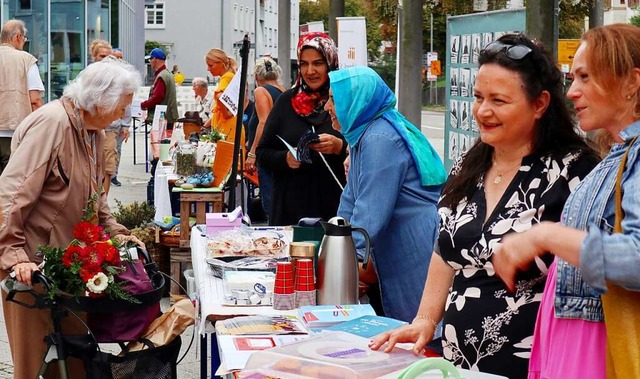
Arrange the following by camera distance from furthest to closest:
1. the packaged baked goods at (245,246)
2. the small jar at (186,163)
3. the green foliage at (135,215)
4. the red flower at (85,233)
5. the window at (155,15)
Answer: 1. the window at (155,15)
2. the small jar at (186,163)
3. the green foliage at (135,215)
4. the packaged baked goods at (245,246)
5. the red flower at (85,233)

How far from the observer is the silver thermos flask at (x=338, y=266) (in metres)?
3.76

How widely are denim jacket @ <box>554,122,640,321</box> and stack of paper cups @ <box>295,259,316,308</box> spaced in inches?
63.3

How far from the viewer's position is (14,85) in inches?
420

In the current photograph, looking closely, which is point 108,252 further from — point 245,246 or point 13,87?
point 13,87

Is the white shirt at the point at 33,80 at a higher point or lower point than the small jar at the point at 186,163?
higher

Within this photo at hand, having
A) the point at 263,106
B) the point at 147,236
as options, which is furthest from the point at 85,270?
the point at 263,106

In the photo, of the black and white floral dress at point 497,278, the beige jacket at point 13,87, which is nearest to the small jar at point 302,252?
the black and white floral dress at point 497,278

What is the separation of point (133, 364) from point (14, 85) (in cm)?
718

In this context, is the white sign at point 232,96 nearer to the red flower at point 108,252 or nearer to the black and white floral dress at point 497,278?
the red flower at point 108,252

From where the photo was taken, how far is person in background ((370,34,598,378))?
2840 mm

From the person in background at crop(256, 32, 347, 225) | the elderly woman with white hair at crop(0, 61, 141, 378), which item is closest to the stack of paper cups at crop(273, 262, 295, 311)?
the elderly woman with white hair at crop(0, 61, 141, 378)

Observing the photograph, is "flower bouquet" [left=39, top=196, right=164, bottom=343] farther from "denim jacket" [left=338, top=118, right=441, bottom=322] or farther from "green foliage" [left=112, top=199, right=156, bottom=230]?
"green foliage" [left=112, top=199, right=156, bottom=230]

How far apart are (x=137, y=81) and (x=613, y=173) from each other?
2817 mm

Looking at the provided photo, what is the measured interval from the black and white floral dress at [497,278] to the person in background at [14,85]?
8228 millimetres
